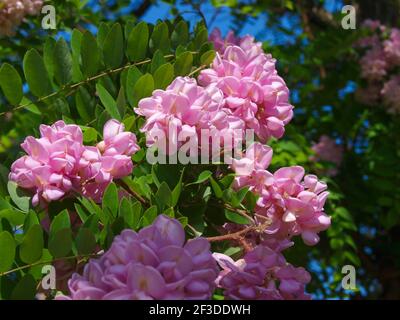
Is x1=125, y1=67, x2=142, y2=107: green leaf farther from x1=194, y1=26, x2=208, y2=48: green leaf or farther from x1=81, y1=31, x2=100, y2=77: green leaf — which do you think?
x1=194, y1=26, x2=208, y2=48: green leaf

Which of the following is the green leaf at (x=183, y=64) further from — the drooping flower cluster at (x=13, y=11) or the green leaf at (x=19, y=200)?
the drooping flower cluster at (x=13, y=11)

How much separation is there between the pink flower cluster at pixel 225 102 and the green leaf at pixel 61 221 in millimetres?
186

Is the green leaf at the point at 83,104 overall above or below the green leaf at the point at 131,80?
below

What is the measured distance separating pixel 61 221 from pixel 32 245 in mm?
52

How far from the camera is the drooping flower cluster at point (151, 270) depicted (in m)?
0.78

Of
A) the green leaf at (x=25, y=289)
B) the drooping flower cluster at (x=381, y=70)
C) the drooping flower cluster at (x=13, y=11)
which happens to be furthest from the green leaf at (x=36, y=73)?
the drooping flower cluster at (x=381, y=70)

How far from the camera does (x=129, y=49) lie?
1.33 metres

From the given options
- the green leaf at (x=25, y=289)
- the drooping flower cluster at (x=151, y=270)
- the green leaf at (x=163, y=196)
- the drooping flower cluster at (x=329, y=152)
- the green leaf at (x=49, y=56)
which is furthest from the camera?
the drooping flower cluster at (x=329, y=152)

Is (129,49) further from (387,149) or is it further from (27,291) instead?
(387,149)

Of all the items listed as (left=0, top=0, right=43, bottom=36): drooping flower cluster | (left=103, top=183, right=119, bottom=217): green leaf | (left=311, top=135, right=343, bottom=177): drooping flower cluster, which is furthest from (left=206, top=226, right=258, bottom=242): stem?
(left=311, top=135, right=343, bottom=177): drooping flower cluster

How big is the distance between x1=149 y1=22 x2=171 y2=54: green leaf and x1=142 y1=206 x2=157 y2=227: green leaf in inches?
18.4

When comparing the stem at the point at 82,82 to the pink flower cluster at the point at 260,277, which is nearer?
the pink flower cluster at the point at 260,277

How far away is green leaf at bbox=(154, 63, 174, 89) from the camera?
3.96 feet

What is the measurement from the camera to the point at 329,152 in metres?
2.70
